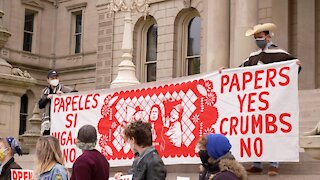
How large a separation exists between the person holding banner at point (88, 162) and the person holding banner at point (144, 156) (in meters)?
0.55

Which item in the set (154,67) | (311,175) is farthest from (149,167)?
(154,67)

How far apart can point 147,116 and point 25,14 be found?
34260 millimetres

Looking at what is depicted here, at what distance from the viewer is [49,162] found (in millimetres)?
6242

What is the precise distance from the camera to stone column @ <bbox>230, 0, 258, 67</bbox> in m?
14.7

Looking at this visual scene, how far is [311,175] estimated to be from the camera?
8570 millimetres

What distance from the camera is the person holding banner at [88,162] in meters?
6.33

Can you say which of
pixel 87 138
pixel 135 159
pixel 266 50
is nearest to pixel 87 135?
pixel 87 138

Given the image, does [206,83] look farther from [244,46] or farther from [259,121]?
[244,46]

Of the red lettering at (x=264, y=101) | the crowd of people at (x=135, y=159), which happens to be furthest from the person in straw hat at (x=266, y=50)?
the crowd of people at (x=135, y=159)

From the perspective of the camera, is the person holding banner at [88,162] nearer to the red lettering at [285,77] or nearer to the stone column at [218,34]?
the red lettering at [285,77]

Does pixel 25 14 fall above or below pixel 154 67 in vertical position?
above

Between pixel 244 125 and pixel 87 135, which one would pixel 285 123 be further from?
pixel 87 135

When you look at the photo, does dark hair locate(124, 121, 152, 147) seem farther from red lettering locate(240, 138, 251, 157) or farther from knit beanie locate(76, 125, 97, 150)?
red lettering locate(240, 138, 251, 157)

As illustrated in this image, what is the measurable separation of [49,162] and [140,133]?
37.5 inches
